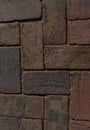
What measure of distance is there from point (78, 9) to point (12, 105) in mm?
979

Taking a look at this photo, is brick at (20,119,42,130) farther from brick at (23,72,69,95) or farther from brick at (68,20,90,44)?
brick at (68,20,90,44)

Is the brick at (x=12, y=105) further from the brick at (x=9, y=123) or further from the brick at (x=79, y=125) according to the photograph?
the brick at (x=79, y=125)

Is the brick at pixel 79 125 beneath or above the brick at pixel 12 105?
beneath

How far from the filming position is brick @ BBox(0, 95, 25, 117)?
2611mm

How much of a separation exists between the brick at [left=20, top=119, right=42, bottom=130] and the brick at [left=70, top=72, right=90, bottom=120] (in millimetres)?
306

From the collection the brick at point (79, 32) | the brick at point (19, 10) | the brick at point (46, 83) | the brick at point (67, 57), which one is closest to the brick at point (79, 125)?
the brick at point (46, 83)

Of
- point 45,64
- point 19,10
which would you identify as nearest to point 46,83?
point 45,64

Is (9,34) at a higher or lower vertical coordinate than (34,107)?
higher

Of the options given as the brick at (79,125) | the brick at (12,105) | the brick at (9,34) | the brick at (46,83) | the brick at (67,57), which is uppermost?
the brick at (9,34)

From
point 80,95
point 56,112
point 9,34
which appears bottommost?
point 56,112

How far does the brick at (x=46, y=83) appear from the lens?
2.47 m

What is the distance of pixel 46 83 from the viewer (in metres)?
2.51

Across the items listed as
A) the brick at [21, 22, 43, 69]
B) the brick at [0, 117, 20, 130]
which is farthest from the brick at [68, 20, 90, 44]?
the brick at [0, 117, 20, 130]

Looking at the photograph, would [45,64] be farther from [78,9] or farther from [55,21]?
[78,9]
